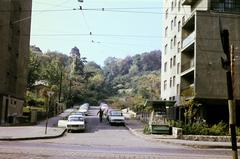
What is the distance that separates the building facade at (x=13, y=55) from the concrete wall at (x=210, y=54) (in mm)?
18180

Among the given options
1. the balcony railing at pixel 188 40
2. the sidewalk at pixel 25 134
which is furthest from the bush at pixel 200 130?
the balcony railing at pixel 188 40

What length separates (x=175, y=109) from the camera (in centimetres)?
5506

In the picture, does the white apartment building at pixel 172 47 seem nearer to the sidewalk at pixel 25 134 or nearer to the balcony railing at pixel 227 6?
the balcony railing at pixel 227 6

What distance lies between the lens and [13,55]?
5238cm

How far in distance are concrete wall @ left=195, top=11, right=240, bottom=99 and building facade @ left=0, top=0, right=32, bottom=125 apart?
1818 centimetres

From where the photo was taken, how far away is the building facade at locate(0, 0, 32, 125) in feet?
152

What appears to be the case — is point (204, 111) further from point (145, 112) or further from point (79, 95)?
point (79, 95)

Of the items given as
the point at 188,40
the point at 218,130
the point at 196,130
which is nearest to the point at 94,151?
the point at 196,130

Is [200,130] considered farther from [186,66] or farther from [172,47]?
[172,47]

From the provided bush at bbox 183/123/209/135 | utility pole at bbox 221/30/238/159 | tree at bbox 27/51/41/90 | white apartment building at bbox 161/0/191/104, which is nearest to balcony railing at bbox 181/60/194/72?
white apartment building at bbox 161/0/191/104

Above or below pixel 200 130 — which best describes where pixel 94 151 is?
below

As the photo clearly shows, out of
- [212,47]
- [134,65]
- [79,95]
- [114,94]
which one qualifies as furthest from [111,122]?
[134,65]

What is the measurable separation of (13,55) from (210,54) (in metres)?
22.6

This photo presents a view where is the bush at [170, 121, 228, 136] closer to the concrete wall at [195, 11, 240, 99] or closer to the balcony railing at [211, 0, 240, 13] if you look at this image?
the concrete wall at [195, 11, 240, 99]
